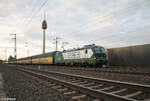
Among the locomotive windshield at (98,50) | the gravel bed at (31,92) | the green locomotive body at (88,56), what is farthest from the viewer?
the locomotive windshield at (98,50)

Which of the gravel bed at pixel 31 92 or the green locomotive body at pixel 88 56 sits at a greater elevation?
the green locomotive body at pixel 88 56

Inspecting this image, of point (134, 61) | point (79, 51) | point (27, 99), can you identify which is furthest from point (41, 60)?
point (27, 99)

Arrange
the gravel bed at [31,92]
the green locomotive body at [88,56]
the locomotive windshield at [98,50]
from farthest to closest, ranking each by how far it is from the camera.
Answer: the locomotive windshield at [98,50] → the green locomotive body at [88,56] → the gravel bed at [31,92]

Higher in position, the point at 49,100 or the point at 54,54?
the point at 54,54

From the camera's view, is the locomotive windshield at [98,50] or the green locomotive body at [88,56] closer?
the green locomotive body at [88,56]

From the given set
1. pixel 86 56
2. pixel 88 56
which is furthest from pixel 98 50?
pixel 86 56

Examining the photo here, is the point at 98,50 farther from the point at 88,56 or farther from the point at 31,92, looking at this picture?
the point at 31,92

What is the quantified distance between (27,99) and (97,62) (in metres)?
13.2

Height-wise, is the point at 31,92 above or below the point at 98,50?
A: below

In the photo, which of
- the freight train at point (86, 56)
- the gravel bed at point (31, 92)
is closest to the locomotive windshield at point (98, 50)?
the freight train at point (86, 56)

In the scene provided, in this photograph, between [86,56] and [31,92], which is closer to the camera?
[31,92]

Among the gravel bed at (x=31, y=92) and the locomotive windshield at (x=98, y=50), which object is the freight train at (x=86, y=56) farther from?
the gravel bed at (x=31, y=92)

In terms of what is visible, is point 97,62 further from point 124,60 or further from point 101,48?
point 124,60

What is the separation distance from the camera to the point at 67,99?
4.54 m
